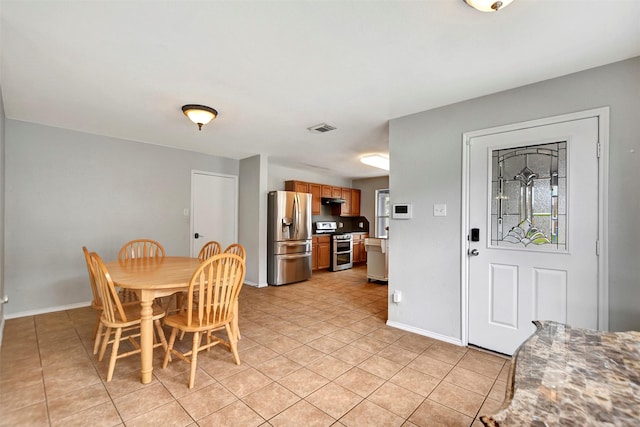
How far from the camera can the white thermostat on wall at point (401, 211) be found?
3111 millimetres

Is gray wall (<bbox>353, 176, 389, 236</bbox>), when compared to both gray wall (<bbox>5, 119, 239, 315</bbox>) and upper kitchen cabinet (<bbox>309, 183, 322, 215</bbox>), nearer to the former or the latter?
upper kitchen cabinet (<bbox>309, 183, 322, 215</bbox>)

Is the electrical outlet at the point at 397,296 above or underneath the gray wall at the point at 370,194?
underneath

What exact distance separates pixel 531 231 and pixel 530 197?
0.29m

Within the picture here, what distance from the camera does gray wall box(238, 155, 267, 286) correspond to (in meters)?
5.10

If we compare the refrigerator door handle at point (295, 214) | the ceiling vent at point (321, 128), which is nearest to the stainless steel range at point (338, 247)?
the refrigerator door handle at point (295, 214)

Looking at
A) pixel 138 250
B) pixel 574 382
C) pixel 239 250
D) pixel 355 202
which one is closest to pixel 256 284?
pixel 138 250

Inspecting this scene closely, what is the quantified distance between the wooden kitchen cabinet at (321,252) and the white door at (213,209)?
5.92ft

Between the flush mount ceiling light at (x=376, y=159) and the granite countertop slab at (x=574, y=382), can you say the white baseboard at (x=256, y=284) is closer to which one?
the flush mount ceiling light at (x=376, y=159)

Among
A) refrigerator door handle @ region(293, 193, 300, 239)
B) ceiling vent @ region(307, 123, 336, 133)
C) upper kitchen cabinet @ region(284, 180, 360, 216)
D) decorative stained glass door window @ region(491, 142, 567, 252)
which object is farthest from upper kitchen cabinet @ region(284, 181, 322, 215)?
decorative stained glass door window @ region(491, 142, 567, 252)

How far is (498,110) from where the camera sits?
102 inches

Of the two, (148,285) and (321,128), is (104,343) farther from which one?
(321,128)

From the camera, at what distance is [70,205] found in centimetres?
374

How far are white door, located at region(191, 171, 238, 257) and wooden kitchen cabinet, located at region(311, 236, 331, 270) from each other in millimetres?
1804

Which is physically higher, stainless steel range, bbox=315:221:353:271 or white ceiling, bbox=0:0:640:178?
white ceiling, bbox=0:0:640:178
